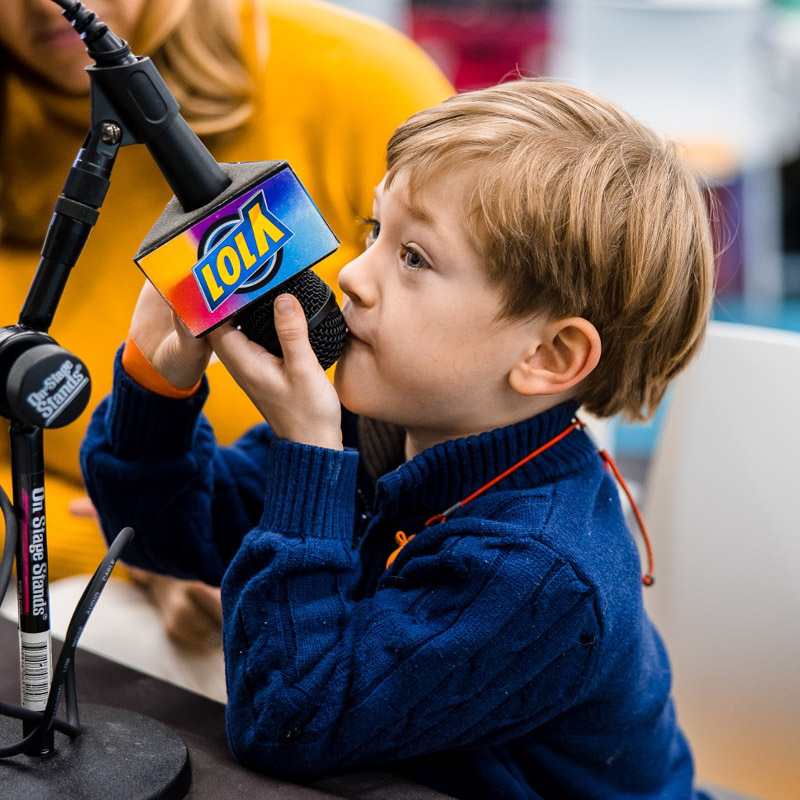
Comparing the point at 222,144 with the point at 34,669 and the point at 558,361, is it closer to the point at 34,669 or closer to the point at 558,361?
the point at 558,361

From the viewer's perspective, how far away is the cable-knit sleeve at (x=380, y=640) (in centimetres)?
74

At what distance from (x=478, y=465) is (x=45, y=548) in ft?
1.12

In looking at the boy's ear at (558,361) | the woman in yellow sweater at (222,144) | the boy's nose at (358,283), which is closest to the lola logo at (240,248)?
the boy's nose at (358,283)

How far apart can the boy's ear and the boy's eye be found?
0.11 metres

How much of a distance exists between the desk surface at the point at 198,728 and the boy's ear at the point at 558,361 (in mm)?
316

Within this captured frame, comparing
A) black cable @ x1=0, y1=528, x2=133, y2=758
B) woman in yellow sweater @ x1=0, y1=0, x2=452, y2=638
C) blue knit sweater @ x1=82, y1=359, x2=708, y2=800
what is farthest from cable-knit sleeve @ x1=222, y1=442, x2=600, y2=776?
woman in yellow sweater @ x1=0, y1=0, x2=452, y2=638

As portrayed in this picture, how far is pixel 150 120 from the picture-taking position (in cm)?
65

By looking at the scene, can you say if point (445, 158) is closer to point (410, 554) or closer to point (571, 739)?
point (410, 554)

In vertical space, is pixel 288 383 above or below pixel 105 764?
above

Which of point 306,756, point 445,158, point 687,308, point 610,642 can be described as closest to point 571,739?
point 610,642

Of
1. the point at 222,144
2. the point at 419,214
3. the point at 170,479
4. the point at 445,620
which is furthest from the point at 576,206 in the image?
the point at 222,144

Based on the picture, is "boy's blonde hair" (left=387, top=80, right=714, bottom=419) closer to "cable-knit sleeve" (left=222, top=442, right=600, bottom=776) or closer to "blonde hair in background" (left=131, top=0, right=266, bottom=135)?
"cable-knit sleeve" (left=222, top=442, right=600, bottom=776)

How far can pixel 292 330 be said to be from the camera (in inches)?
30.2

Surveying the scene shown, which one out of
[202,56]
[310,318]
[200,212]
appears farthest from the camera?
[202,56]
